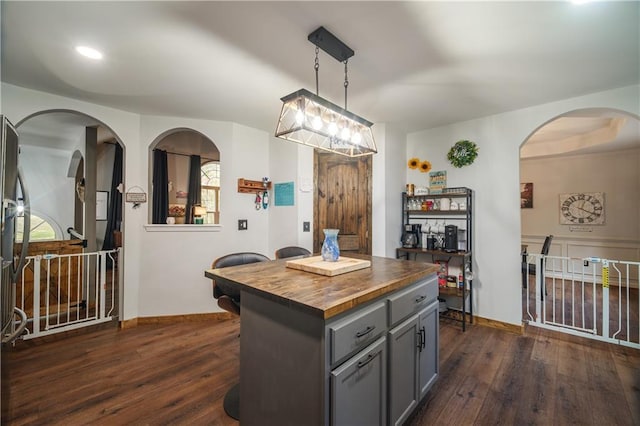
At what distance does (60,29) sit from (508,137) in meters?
3.98

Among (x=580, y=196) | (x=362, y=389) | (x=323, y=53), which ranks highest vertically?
(x=323, y=53)

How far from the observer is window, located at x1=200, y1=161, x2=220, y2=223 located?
6.72 meters

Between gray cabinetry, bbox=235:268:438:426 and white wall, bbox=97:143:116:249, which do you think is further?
white wall, bbox=97:143:116:249

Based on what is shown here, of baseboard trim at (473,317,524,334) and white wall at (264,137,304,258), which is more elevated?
white wall at (264,137,304,258)

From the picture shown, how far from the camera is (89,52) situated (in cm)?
198

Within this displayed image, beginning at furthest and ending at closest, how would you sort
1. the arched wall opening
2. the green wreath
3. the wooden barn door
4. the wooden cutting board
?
the arched wall opening < the wooden barn door < the green wreath < the wooden cutting board

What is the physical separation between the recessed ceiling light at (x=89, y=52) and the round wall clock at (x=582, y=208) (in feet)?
23.2

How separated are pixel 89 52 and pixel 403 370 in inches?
116

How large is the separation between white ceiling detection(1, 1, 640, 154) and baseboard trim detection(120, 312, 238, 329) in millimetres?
2368

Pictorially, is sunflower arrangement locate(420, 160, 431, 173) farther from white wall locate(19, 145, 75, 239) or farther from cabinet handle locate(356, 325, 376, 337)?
white wall locate(19, 145, 75, 239)

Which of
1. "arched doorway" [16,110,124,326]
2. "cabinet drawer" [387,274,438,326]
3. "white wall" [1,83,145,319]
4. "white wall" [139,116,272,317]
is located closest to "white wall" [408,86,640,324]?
"cabinet drawer" [387,274,438,326]

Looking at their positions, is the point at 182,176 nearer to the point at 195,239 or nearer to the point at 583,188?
the point at 195,239

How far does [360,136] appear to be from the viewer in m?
Result: 2.19

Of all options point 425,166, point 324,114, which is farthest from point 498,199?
point 324,114
